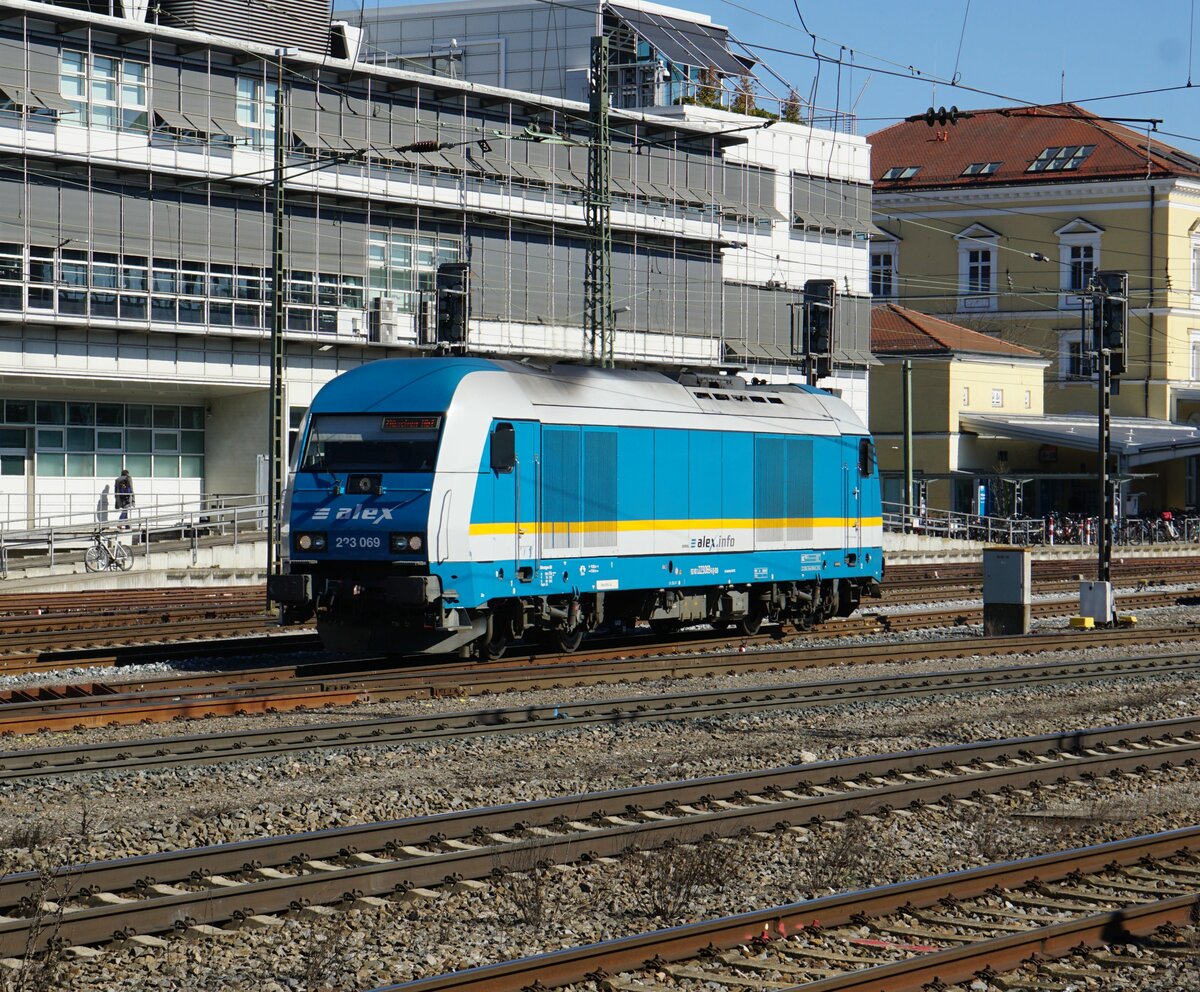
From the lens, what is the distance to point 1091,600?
28.5 m

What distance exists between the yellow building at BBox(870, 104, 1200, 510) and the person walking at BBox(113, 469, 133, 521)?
4229 centimetres

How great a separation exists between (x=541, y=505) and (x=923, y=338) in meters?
48.1

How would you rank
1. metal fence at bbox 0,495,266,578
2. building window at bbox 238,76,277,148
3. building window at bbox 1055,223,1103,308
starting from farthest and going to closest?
building window at bbox 1055,223,1103,308, building window at bbox 238,76,277,148, metal fence at bbox 0,495,266,578

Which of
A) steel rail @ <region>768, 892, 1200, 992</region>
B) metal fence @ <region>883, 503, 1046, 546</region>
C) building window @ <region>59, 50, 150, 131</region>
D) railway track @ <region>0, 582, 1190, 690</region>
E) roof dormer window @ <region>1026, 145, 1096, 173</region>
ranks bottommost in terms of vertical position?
steel rail @ <region>768, 892, 1200, 992</region>

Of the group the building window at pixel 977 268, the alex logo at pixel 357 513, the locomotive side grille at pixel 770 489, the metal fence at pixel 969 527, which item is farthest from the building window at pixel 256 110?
the building window at pixel 977 268

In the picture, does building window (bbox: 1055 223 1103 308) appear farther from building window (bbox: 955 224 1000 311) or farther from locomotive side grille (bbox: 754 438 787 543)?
locomotive side grille (bbox: 754 438 787 543)

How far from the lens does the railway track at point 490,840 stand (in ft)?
28.1

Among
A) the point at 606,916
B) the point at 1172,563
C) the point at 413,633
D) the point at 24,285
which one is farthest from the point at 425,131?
the point at 606,916

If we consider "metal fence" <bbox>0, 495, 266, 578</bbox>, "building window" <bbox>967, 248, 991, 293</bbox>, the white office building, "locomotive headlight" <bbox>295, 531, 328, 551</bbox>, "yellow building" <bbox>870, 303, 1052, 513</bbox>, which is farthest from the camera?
"building window" <bbox>967, 248, 991, 293</bbox>

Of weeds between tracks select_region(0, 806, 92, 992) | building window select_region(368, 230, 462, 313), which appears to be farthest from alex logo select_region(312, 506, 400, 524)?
building window select_region(368, 230, 462, 313)

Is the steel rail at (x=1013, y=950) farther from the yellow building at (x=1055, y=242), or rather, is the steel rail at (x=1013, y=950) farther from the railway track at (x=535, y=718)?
the yellow building at (x=1055, y=242)

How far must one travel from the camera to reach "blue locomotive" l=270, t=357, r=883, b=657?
19.0m

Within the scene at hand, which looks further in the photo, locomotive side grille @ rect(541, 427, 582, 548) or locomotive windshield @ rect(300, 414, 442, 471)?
locomotive side grille @ rect(541, 427, 582, 548)

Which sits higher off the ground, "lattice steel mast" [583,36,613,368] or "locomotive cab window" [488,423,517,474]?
"lattice steel mast" [583,36,613,368]
